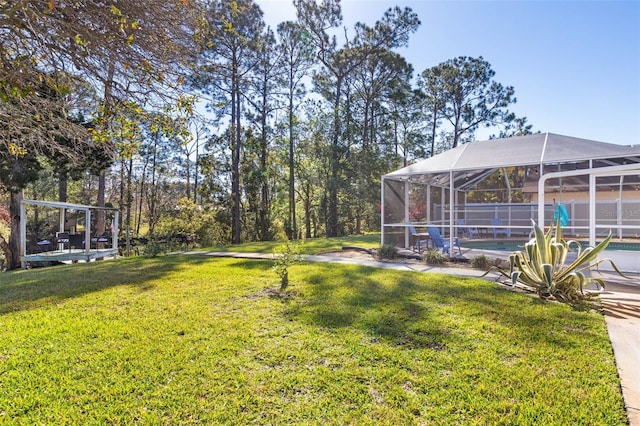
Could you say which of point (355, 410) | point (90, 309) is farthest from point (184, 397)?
point (90, 309)

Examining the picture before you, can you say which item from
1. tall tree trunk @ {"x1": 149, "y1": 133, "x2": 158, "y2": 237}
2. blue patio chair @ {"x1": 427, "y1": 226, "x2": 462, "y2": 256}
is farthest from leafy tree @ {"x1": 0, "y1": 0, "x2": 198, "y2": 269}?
tall tree trunk @ {"x1": 149, "y1": 133, "x2": 158, "y2": 237}

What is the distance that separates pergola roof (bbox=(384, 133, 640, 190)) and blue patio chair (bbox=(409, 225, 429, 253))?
5.94 feet

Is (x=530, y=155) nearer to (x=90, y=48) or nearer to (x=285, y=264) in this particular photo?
(x=285, y=264)

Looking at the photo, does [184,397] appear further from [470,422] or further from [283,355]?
[470,422]

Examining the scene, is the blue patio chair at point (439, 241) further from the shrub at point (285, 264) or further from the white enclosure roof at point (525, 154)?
the shrub at point (285, 264)

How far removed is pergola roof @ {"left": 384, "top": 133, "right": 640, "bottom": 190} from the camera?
7.87 meters

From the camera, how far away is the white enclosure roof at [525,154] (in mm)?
7862

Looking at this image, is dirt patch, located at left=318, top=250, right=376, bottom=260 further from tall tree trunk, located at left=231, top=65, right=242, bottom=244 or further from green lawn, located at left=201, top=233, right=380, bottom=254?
tall tree trunk, located at left=231, top=65, right=242, bottom=244

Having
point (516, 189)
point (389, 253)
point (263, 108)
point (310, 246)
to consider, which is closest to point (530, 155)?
point (389, 253)

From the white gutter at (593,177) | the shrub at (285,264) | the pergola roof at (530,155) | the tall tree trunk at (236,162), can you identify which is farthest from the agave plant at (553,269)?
the tall tree trunk at (236,162)

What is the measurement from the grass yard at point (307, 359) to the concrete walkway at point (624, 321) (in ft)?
0.27

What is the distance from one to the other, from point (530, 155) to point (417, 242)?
3.96m

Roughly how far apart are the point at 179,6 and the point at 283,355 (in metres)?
3.62

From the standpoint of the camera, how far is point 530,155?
335 inches
